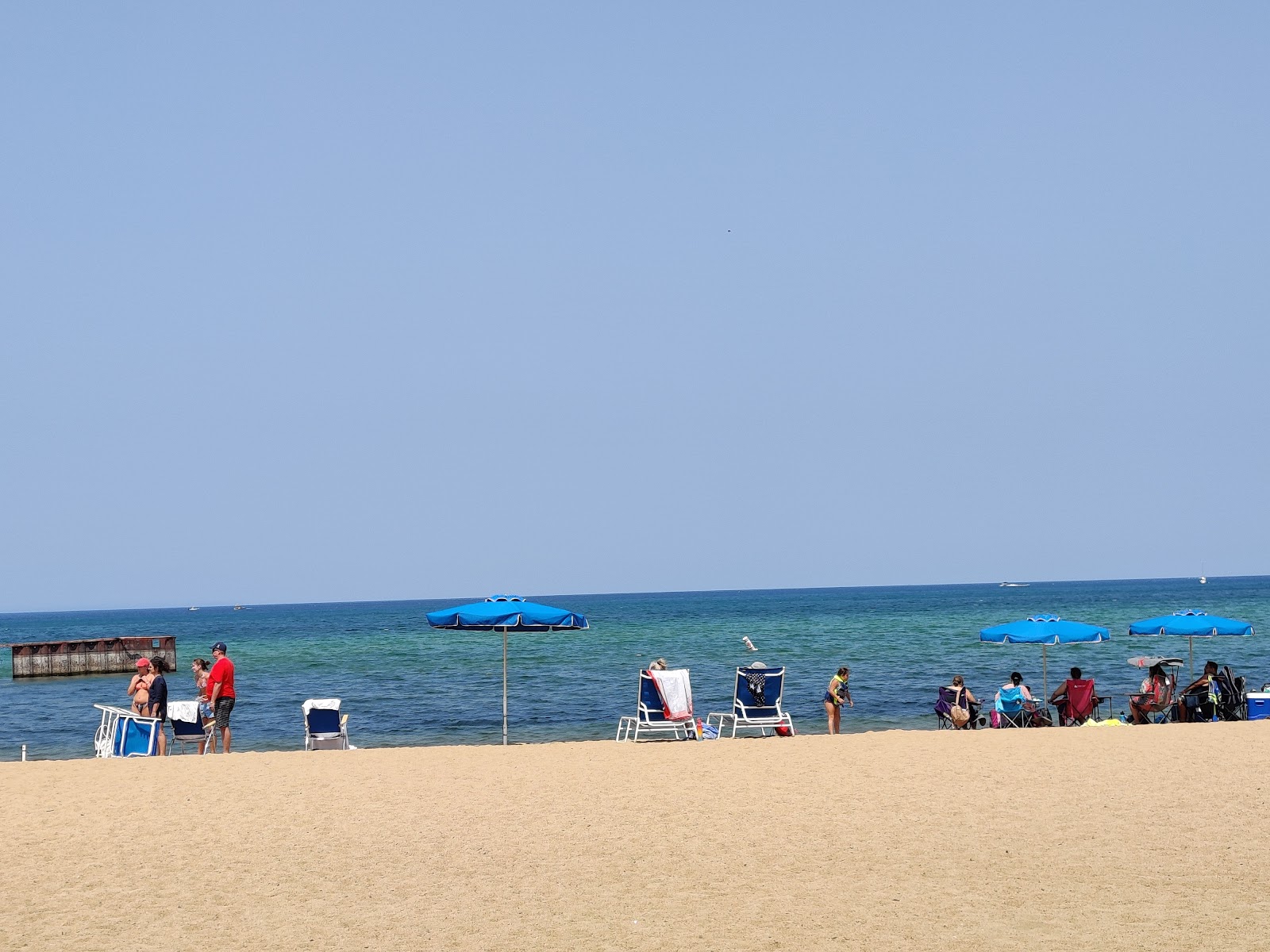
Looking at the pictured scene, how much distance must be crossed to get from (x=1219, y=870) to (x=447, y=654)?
154 feet

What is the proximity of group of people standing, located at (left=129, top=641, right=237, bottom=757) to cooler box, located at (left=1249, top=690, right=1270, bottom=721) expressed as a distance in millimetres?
14840

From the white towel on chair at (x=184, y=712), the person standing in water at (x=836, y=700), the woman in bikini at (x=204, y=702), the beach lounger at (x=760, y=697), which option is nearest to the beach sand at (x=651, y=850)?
the white towel on chair at (x=184, y=712)

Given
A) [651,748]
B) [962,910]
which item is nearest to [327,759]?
[651,748]

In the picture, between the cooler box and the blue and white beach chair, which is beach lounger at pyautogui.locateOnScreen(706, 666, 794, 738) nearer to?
the cooler box

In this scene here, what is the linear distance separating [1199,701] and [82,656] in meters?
50.4

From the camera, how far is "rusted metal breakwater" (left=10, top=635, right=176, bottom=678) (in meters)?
53.1

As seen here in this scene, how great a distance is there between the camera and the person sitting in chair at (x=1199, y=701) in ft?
60.2

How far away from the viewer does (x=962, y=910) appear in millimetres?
7254

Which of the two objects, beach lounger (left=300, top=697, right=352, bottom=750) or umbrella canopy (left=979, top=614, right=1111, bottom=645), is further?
umbrella canopy (left=979, top=614, right=1111, bottom=645)

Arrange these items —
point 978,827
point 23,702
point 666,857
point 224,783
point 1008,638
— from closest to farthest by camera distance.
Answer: point 666,857, point 978,827, point 224,783, point 1008,638, point 23,702

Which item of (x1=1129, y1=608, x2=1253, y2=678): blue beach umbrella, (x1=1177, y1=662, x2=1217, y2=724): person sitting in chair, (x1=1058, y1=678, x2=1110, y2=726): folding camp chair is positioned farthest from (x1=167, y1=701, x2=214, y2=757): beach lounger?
(x1=1177, y1=662, x2=1217, y2=724): person sitting in chair

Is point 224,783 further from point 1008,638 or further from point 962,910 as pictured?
point 1008,638

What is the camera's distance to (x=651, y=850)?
912 centimetres

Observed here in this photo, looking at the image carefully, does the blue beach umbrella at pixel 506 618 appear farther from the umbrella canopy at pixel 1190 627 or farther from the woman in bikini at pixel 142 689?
the umbrella canopy at pixel 1190 627
